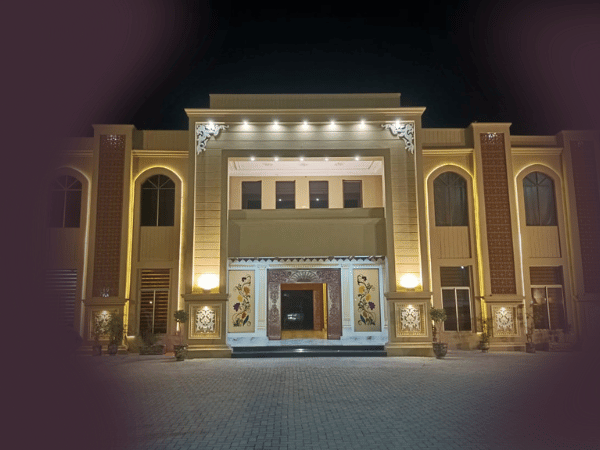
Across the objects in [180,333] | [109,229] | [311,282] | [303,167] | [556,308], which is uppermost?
[303,167]

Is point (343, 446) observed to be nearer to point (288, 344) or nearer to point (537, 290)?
point (288, 344)

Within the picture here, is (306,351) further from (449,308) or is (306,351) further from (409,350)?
(449,308)

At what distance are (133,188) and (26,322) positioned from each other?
18.1 ft

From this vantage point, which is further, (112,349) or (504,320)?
(504,320)

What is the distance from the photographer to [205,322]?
50.4ft

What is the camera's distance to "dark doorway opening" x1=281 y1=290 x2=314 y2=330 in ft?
65.4

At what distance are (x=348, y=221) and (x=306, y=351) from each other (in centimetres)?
460

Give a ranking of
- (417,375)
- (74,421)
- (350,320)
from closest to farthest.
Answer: (74,421)
(417,375)
(350,320)

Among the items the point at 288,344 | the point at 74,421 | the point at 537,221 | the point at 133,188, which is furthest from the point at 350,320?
the point at 74,421

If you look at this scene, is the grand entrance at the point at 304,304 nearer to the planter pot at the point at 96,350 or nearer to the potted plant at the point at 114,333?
the potted plant at the point at 114,333

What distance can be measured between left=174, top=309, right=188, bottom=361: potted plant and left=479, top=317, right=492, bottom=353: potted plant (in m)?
9.71

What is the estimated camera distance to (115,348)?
15.6 meters

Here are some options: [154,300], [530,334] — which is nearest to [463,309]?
[530,334]

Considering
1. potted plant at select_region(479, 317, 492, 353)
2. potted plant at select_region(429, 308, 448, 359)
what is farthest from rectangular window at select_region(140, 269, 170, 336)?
potted plant at select_region(479, 317, 492, 353)
